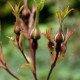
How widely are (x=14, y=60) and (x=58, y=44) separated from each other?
3.87ft

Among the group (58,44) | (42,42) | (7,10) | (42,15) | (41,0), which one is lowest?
(42,15)

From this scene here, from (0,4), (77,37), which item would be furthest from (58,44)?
(0,4)

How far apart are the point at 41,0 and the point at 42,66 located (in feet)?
4.01

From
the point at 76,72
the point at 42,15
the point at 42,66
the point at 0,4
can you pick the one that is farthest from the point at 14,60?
the point at 0,4

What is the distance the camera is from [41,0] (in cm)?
82

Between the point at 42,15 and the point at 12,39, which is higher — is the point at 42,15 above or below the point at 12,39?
below

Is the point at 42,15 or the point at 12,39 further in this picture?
the point at 42,15

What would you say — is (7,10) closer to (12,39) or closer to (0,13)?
(0,13)

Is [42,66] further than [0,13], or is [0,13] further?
[0,13]

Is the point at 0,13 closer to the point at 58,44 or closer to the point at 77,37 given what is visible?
the point at 77,37

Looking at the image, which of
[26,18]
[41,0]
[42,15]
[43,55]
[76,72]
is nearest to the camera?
[41,0]

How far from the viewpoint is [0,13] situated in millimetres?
3824

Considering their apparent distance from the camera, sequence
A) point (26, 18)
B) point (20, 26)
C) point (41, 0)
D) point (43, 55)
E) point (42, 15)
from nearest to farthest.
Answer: point (41, 0) < point (20, 26) < point (26, 18) < point (43, 55) < point (42, 15)

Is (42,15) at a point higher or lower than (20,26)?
lower
